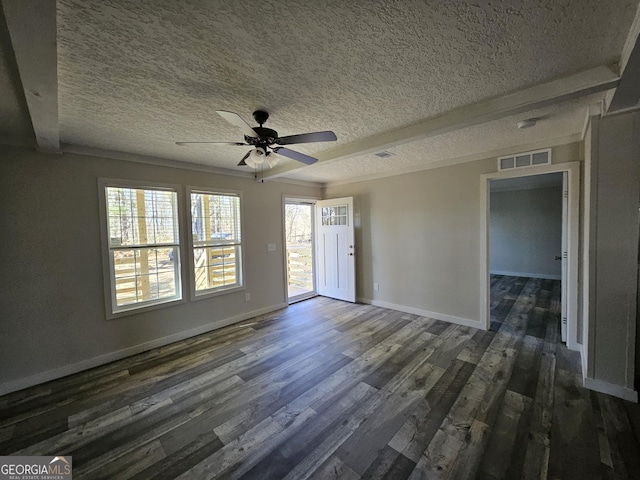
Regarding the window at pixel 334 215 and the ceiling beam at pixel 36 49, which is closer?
the ceiling beam at pixel 36 49

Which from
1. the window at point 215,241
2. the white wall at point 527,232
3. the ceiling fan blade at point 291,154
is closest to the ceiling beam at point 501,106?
the ceiling fan blade at point 291,154

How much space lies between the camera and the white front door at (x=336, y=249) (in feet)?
15.8

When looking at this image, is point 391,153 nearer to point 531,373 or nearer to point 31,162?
point 531,373

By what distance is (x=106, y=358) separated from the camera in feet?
9.45

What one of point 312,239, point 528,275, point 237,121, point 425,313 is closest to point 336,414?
point 237,121

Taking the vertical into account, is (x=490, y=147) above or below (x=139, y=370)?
above

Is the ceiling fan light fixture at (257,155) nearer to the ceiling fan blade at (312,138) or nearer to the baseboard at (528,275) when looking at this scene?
the ceiling fan blade at (312,138)

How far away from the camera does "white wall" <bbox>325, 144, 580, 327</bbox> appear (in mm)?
3564

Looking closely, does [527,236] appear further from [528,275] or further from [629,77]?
[629,77]

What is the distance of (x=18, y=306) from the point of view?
245 cm

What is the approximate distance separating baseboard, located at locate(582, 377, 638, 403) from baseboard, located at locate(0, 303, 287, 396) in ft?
13.3

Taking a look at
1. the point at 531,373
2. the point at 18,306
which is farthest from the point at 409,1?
the point at 18,306

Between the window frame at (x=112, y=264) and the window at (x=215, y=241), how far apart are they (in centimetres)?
17

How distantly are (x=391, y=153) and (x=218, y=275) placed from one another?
10.0 feet
